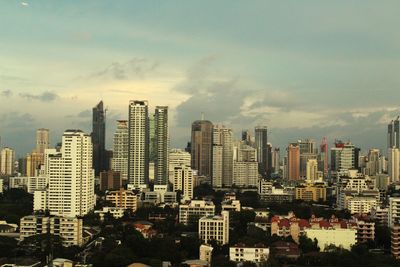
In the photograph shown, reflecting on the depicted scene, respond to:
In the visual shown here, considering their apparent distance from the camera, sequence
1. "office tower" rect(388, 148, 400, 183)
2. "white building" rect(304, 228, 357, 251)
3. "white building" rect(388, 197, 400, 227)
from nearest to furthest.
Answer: "white building" rect(304, 228, 357, 251) < "white building" rect(388, 197, 400, 227) < "office tower" rect(388, 148, 400, 183)

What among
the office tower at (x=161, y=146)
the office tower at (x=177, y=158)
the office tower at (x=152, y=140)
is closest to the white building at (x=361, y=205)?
the office tower at (x=161, y=146)

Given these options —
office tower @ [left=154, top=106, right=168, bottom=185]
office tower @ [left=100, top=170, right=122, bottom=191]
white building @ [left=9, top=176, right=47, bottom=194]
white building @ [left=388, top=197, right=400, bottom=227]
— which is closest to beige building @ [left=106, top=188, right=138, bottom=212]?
white building @ [left=9, top=176, right=47, bottom=194]

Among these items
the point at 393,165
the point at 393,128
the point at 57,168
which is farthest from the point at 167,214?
the point at 393,128

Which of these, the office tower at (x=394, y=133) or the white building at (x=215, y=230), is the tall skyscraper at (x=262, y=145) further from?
the white building at (x=215, y=230)

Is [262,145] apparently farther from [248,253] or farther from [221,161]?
[248,253]

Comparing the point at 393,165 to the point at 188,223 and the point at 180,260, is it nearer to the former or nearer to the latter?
the point at 188,223

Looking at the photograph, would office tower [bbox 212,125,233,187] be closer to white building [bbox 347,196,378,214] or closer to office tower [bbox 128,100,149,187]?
office tower [bbox 128,100,149,187]

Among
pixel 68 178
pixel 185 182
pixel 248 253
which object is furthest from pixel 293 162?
pixel 248 253
